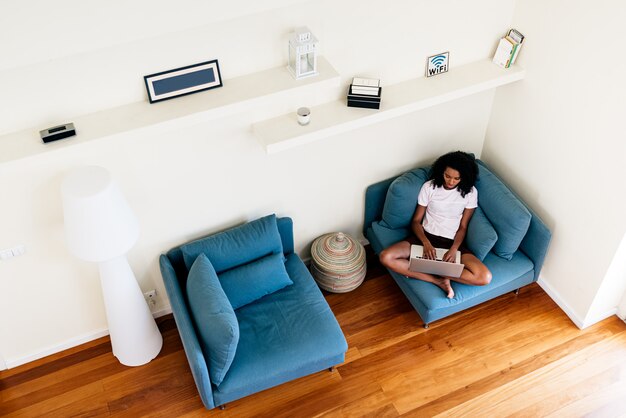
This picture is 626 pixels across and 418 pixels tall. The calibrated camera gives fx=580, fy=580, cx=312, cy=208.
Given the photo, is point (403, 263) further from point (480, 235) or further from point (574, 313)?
point (574, 313)

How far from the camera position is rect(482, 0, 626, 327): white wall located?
3.09 meters

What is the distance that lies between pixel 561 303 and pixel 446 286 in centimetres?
92

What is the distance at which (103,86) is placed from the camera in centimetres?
278

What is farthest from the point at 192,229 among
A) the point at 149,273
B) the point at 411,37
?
the point at 411,37

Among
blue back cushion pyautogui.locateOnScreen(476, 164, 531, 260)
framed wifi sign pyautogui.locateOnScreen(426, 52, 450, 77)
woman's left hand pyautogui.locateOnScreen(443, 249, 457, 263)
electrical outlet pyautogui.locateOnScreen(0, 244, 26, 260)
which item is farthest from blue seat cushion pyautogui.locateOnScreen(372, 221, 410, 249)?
electrical outlet pyautogui.locateOnScreen(0, 244, 26, 260)

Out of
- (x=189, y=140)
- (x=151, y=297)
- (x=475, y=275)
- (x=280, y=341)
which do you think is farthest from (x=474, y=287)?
(x=151, y=297)

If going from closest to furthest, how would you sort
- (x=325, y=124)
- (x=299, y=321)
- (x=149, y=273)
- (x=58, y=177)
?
1. (x=58, y=177)
2. (x=325, y=124)
3. (x=299, y=321)
4. (x=149, y=273)

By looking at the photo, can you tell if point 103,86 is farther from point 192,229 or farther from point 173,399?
point 173,399

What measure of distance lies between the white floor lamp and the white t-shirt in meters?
1.91

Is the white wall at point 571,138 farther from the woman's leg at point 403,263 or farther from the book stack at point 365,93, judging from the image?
the book stack at point 365,93

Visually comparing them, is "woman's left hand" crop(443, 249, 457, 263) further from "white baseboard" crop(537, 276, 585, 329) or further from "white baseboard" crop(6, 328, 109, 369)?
"white baseboard" crop(6, 328, 109, 369)

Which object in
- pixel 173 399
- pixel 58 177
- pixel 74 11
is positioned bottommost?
pixel 173 399

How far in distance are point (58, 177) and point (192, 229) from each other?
0.90 meters

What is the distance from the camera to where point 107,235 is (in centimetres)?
292
